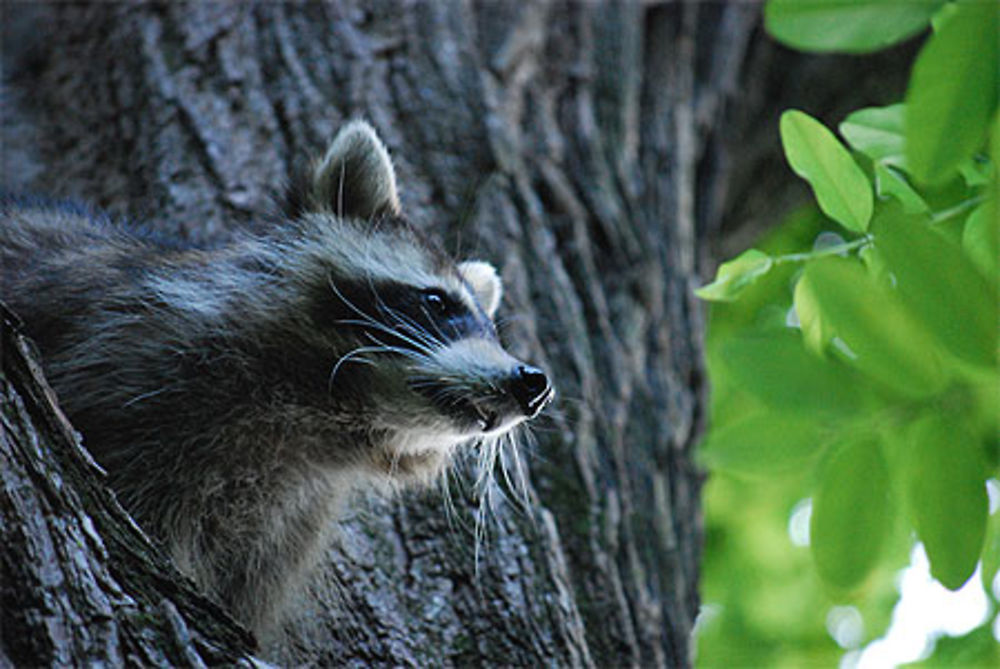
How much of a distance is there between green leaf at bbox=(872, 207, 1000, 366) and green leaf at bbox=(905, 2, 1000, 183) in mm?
98

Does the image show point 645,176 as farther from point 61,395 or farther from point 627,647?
point 61,395

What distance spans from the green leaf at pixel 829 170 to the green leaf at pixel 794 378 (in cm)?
29

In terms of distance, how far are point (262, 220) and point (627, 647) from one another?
135cm

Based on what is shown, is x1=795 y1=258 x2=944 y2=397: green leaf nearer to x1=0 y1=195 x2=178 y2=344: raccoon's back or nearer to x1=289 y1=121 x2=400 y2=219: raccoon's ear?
x1=289 y1=121 x2=400 y2=219: raccoon's ear

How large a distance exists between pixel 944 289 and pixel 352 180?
1.65 m

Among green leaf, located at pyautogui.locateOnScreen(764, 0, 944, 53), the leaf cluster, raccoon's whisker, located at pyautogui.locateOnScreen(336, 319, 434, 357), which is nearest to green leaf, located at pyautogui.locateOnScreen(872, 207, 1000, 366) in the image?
the leaf cluster

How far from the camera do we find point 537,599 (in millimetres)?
2512

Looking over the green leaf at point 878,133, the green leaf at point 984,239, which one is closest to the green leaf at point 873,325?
the green leaf at point 984,239

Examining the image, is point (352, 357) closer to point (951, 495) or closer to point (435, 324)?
point (435, 324)

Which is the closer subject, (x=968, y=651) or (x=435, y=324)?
(x=435, y=324)

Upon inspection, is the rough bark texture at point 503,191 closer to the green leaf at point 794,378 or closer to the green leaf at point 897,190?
the green leaf at point 794,378

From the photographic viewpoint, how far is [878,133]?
2.15 m

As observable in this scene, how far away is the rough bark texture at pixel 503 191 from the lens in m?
2.55

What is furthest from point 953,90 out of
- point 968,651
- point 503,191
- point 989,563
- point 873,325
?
point 968,651
